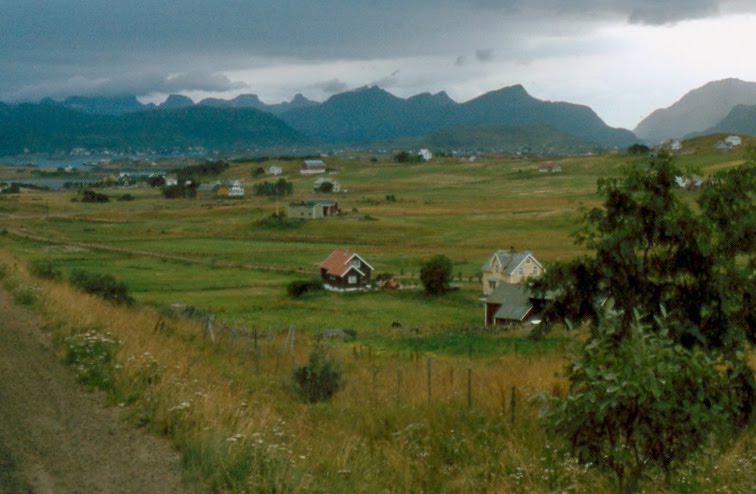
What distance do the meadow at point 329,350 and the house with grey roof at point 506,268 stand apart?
1390 mm

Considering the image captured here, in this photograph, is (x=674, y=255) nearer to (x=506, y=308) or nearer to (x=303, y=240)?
(x=506, y=308)

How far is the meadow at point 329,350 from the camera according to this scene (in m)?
7.60

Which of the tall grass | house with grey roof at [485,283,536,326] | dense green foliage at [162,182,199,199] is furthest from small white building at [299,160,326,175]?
the tall grass

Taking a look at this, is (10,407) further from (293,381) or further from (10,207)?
(10,207)

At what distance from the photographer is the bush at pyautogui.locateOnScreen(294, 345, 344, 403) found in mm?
12312

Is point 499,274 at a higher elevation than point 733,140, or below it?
below

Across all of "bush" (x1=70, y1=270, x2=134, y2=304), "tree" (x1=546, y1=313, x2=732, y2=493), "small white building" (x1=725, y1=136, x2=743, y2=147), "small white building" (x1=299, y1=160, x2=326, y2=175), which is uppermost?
"tree" (x1=546, y1=313, x2=732, y2=493)

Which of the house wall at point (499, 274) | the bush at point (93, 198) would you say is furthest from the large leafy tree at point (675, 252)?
the bush at point (93, 198)

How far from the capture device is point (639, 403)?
592 centimetres

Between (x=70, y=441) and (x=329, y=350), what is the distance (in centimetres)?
857

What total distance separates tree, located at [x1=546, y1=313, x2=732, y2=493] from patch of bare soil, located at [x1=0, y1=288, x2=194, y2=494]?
3066 mm

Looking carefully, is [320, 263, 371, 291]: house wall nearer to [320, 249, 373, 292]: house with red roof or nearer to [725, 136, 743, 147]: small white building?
[320, 249, 373, 292]: house with red roof

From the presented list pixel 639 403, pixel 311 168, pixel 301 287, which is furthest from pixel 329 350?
pixel 311 168

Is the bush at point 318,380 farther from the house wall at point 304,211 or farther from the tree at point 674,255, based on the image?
the house wall at point 304,211
